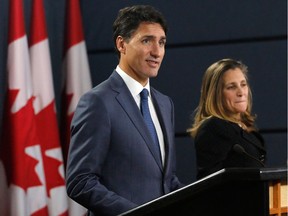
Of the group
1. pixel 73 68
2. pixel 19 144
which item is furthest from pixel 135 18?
pixel 73 68

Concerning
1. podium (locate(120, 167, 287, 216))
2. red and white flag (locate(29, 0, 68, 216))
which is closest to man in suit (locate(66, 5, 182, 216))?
podium (locate(120, 167, 287, 216))

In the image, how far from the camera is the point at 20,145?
103 inches

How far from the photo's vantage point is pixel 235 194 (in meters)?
1.13

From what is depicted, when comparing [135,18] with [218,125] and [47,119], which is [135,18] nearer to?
[218,125]

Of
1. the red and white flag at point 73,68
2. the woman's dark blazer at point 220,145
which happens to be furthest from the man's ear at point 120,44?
the red and white flag at point 73,68

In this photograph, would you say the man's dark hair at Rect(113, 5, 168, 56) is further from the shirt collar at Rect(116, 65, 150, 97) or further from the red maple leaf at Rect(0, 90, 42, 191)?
the red maple leaf at Rect(0, 90, 42, 191)

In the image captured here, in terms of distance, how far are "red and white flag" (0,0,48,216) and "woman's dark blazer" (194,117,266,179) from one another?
89 cm

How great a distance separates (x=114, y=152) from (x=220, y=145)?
487 mm

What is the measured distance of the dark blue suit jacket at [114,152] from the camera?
147cm

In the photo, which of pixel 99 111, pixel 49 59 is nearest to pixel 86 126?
pixel 99 111

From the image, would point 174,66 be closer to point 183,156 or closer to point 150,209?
point 183,156

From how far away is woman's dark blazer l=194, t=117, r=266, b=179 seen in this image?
1.89 meters

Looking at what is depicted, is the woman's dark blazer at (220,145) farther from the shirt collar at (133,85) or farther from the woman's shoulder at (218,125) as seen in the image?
the shirt collar at (133,85)

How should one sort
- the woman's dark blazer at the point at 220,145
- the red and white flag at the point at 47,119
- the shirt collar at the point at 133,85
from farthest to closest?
1. the red and white flag at the point at 47,119
2. the woman's dark blazer at the point at 220,145
3. the shirt collar at the point at 133,85
